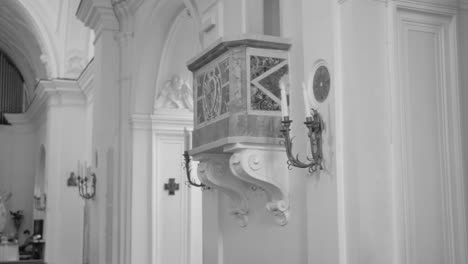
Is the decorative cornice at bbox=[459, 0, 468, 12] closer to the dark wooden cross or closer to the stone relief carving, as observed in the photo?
the stone relief carving

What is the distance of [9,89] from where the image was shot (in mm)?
21922

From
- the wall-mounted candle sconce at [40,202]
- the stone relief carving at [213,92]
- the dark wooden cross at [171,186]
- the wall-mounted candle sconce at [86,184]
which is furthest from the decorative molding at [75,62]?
the stone relief carving at [213,92]

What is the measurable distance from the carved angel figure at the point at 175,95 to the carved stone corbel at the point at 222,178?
411 cm

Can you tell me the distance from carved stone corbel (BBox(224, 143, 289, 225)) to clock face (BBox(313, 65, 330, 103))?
73 centimetres

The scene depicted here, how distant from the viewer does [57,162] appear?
1583 cm

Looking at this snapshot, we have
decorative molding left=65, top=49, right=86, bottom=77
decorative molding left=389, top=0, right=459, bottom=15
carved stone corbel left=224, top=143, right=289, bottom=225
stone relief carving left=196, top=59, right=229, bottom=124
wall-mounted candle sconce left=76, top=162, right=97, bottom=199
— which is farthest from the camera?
decorative molding left=65, top=49, right=86, bottom=77

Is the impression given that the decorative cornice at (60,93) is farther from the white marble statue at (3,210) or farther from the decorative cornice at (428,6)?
the decorative cornice at (428,6)

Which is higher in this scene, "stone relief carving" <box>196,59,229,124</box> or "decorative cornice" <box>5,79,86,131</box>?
"decorative cornice" <box>5,79,86,131</box>

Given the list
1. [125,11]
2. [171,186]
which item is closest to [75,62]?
[125,11]

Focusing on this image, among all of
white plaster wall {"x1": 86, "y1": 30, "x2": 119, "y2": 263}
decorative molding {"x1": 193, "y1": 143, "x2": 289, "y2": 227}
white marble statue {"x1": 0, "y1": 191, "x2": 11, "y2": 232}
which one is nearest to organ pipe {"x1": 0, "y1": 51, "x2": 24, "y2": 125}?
white marble statue {"x1": 0, "y1": 191, "x2": 11, "y2": 232}

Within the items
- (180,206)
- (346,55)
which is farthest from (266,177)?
(180,206)

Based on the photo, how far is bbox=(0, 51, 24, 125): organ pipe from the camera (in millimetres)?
21797

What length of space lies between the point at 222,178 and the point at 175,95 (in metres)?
4.36

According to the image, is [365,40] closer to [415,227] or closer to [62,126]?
[415,227]
